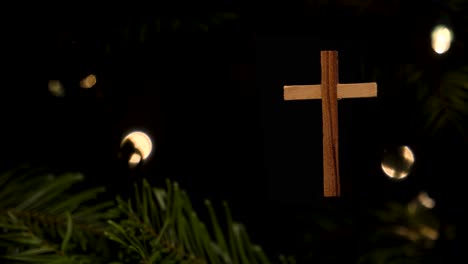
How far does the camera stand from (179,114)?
592mm

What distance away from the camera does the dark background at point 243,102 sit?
0.50 m

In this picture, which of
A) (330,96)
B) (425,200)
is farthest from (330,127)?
(425,200)

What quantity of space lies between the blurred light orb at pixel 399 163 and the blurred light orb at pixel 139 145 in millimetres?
220

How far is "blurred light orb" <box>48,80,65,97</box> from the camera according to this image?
1.75 feet

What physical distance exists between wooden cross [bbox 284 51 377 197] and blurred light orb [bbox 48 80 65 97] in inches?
7.9

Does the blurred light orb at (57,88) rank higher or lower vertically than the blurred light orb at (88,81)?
lower

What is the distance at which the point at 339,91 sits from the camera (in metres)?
0.49

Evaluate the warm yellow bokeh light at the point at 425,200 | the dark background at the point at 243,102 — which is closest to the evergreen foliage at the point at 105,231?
the dark background at the point at 243,102

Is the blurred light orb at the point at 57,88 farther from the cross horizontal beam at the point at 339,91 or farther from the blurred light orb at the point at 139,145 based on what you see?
the cross horizontal beam at the point at 339,91

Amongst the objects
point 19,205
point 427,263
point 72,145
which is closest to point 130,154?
point 72,145

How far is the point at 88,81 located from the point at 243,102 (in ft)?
0.48

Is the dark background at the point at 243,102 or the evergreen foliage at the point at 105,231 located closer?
the evergreen foliage at the point at 105,231

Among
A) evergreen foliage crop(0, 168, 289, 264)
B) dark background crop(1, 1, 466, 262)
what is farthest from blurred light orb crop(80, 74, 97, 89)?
evergreen foliage crop(0, 168, 289, 264)

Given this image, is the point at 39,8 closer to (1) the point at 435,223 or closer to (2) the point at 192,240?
(2) the point at 192,240
